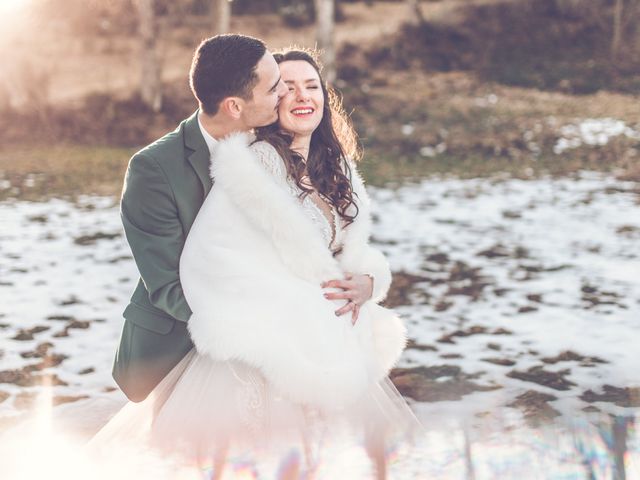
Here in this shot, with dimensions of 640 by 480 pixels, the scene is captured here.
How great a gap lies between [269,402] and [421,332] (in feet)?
12.9

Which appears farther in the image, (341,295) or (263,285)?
(341,295)

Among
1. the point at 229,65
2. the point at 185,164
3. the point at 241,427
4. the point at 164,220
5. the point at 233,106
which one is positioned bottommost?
the point at 241,427

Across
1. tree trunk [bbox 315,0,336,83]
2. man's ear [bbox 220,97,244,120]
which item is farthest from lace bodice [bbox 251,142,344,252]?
tree trunk [bbox 315,0,336,83]

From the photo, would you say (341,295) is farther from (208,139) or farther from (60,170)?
(60,170)

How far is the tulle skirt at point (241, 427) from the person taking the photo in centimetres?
304

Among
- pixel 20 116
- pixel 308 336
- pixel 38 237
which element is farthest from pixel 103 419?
pixel 20 116

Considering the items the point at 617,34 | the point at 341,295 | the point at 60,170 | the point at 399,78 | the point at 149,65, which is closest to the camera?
the point at 341,295

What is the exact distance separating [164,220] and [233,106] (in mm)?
466

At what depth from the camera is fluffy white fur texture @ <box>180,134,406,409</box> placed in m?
2.88

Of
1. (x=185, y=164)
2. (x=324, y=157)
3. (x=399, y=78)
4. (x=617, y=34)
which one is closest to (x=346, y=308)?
(x=324, y=157)

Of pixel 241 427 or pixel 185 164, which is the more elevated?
pixel 185 164

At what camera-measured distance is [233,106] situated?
307 cm

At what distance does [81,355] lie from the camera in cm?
638

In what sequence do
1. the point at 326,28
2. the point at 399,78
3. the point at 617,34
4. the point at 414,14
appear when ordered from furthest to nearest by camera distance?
the point at 414,14
the point at 617,34
the point at 399,78
the point at 326,28
